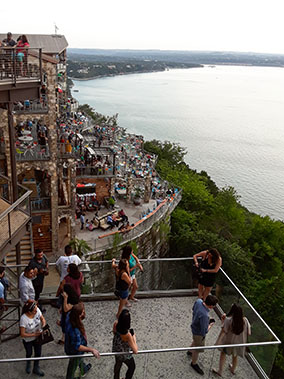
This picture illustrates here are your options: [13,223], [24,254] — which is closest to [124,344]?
[13,223]

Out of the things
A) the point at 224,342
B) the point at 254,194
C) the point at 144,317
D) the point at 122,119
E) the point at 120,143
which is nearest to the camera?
the point at 224,342

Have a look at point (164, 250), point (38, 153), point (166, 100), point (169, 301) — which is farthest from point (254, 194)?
point (166, 100)

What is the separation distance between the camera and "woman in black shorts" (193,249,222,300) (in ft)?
27.3

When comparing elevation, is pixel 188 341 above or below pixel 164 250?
above

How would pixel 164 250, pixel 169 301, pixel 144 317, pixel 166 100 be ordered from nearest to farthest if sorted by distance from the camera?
pixel 144 317, pixel 169 301, pixel 164 250, pixel 166 100

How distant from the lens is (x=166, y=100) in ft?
515

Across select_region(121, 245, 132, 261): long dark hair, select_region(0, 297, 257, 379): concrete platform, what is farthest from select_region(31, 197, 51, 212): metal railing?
select_region(121, 245, 132, 261): long dark hair

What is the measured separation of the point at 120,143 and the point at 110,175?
89.5 feet

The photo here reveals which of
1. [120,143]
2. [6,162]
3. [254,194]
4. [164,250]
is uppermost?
[6,162]

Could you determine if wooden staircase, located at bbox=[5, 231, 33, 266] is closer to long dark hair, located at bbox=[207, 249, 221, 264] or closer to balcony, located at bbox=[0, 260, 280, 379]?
balcony, located at bbox=[0, 260, 280, 379]

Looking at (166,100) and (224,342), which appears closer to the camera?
(224,342)

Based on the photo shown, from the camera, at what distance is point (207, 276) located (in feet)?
28.3

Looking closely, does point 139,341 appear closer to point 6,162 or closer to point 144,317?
point 144,317

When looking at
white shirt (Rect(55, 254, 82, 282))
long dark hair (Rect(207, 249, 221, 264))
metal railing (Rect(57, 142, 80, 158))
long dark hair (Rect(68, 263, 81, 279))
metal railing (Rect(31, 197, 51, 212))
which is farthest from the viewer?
metal railing (Rect(57, 142, 80, 158))
